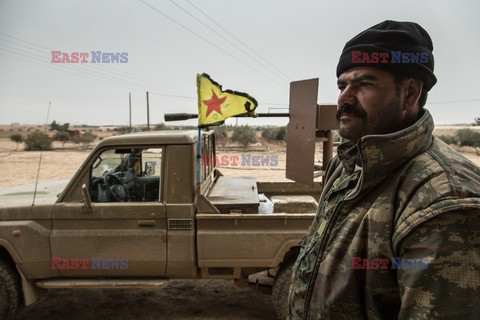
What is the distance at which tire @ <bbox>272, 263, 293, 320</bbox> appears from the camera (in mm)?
3350

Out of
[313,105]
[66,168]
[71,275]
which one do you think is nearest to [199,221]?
[71,275]

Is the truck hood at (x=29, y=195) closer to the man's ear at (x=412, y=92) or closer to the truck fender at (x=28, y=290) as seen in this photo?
the truck fender at (x=28, y=290)

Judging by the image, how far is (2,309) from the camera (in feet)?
10.7

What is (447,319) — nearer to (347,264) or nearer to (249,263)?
(347,264)

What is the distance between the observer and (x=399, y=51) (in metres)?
1.10

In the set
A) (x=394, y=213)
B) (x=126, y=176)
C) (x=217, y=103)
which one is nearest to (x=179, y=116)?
(x=217, y=103)

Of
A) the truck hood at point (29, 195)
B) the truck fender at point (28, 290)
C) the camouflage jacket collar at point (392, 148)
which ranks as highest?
the camouflage jacket collar at point (392, 148)

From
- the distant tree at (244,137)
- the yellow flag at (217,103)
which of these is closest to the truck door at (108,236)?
the yellow flag at (217,103)

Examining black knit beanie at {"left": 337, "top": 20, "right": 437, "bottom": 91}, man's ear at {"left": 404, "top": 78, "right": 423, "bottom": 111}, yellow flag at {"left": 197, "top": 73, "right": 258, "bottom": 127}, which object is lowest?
man's ear at {"left": 404, "top": 78, "right": 423, "bottom": 111}

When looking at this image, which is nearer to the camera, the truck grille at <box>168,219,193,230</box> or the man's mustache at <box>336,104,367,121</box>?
the man's mustache at <box>336,104,367,121</box>

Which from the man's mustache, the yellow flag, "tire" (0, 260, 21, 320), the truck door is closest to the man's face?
the man's mustache

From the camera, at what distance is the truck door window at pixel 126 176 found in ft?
11.1

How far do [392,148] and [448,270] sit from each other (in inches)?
14.3

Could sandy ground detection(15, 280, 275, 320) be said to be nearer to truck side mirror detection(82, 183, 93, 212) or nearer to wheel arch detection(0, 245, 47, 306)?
wheel arch detection(0, 245, 47, 306)
